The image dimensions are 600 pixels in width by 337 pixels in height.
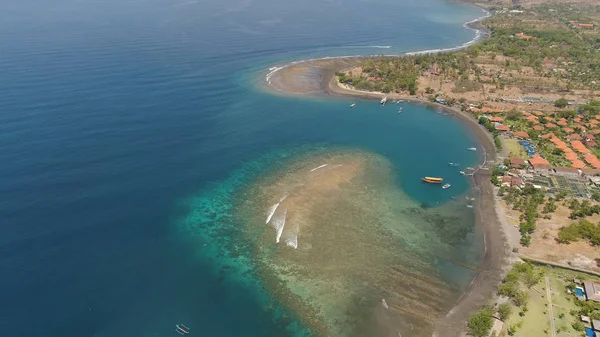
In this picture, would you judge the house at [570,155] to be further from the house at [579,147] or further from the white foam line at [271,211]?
the white foam line at [271,211]

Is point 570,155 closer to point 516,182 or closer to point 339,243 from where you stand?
point 516,182

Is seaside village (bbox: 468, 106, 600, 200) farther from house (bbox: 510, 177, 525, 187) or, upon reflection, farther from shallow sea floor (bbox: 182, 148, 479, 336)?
shallow sea floor (bbox: 182, 148, 479, 336)

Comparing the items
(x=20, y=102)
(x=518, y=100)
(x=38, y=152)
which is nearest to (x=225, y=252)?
(x=38, y=152)

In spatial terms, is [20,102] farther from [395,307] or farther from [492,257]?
[492,257]

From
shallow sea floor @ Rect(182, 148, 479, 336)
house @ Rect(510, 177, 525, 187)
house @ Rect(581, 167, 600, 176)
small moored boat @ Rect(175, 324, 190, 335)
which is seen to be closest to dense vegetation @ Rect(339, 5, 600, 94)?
house @ Rect(581, 167, 600, 176)

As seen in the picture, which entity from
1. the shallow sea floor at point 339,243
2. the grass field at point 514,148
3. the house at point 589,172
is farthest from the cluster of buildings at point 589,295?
the grass field at point 514,148

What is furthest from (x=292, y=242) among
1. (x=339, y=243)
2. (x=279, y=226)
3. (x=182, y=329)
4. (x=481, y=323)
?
(x=481, y=323)
